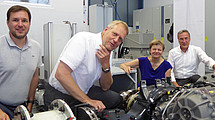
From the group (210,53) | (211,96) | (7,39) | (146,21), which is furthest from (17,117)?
(146,21)

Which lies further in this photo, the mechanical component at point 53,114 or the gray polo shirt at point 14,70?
the gray polo shirt at point 14,70

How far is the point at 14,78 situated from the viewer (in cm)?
164

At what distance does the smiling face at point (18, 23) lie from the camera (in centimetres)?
158

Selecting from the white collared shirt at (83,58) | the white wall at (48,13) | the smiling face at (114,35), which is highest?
the white wall at (48,13)

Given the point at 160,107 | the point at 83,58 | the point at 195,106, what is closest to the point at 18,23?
the point at 83,58

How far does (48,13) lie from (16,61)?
86 centimetres

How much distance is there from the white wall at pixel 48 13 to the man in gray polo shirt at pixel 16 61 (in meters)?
0.51

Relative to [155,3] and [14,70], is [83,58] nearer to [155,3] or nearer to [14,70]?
[14,70]

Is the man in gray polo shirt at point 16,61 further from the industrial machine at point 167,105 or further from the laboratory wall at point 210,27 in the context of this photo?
the laboratory wall at point 210,27

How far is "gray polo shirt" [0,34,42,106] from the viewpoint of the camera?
1.60m

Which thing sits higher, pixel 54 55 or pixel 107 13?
pixel 107 13

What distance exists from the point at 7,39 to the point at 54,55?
1.89ft

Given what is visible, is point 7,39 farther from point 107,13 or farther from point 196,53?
point 196,53

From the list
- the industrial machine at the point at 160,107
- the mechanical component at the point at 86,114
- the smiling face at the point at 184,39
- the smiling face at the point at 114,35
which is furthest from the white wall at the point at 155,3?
the mechanical component at the point at 86,114
